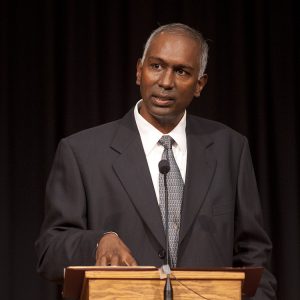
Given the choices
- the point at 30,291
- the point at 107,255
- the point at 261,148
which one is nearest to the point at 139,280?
the point at 107,255

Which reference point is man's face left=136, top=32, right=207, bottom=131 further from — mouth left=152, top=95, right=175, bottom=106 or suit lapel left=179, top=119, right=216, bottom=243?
suit lapel left=179, top=119, right=216, bottom=243

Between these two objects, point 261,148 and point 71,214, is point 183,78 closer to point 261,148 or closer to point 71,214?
point 71,214

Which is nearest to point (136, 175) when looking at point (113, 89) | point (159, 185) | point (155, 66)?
point (159, 185)

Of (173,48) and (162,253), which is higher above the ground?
(173,48)

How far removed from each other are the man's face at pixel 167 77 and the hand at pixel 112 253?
0.69m

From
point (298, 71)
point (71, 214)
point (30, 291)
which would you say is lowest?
point (30, 291)

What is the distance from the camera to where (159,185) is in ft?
9.94

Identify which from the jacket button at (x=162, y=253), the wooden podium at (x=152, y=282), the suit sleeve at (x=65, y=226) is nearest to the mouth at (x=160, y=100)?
the suit sleeve at (x=65, y=226)

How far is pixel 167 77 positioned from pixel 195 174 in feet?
1.21

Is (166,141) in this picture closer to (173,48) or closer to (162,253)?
(173,48)

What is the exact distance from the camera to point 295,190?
193 inches

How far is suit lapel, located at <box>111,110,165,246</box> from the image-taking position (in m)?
2.95

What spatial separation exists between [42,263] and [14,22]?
2.02 meters

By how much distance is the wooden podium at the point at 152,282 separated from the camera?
2.26 m
